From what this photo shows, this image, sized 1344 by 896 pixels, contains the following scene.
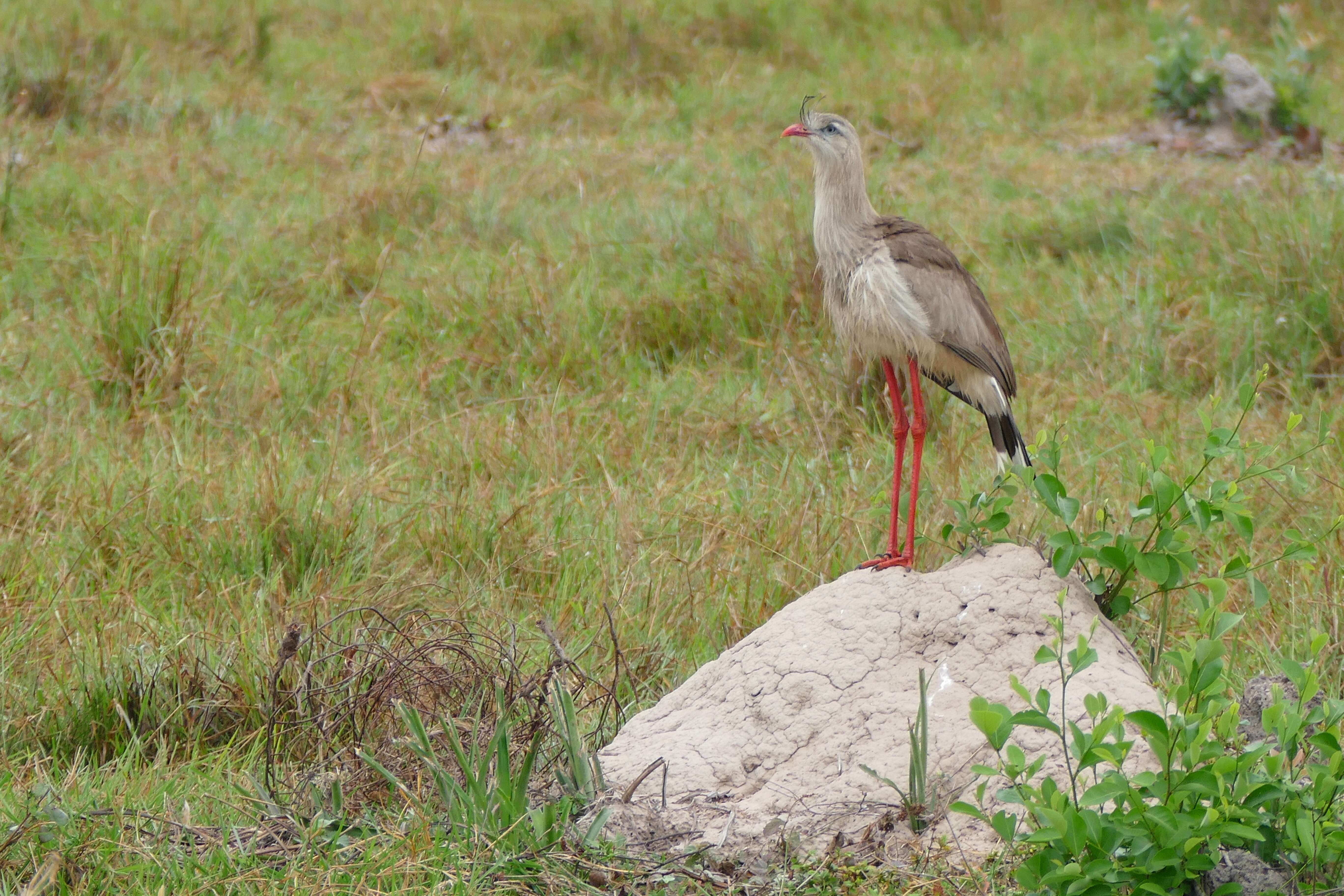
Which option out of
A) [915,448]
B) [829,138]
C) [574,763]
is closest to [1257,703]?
[915,448]

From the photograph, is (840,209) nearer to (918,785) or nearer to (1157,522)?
(1157,522)

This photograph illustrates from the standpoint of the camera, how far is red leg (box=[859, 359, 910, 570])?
3.45 metres

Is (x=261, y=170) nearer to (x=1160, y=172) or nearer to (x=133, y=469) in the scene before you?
(x=133, y=469)

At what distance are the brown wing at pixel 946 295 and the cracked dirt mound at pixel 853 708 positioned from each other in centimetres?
67

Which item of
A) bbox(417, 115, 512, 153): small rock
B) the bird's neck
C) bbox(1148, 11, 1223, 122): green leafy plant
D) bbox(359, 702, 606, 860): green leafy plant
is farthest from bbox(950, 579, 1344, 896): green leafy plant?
bbox(1148, 11, 1223, 122): green leafy plant

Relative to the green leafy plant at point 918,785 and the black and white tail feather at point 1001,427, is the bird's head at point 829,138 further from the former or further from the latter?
the green leafy plant at point 918,785

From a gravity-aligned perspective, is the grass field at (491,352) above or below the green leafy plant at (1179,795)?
below

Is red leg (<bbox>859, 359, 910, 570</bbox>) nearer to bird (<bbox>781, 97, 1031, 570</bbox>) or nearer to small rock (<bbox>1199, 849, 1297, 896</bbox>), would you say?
bird (<bbox>781, 97, 1031, 570</bbox>)

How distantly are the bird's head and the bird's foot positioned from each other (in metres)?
1.12

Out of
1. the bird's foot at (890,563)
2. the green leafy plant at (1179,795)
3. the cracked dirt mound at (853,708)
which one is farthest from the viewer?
the bird's foot at (890,563)

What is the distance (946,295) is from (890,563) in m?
0.77

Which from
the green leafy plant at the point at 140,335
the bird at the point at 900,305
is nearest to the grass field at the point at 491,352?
the green leafy plant at the point at 140,335

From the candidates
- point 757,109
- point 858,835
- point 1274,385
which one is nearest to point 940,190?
point 757,109

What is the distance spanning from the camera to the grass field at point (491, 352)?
11.6 feet
